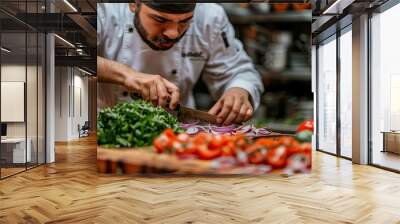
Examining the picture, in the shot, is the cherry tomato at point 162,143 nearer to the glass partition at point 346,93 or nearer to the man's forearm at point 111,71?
the man's forearm at point 111,71

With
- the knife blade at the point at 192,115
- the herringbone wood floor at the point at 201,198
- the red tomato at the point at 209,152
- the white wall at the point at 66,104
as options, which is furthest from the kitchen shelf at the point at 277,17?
the white wall at the point at 66,104

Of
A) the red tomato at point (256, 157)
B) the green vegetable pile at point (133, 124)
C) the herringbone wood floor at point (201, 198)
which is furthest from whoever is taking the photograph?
the red tomato at point (256, 157)

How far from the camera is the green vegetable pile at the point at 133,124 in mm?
5695

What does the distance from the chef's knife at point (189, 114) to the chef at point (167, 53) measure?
62 mm

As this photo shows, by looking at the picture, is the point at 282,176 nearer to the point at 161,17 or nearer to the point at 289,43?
the point at 289,43

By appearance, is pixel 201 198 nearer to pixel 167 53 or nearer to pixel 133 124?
pixel 133 124

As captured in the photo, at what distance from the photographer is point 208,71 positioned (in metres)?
→ 6.01

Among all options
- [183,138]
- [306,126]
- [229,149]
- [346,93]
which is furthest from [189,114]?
[346,93]

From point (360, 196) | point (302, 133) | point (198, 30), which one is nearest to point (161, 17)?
point (198, 30)

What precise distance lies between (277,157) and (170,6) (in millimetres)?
2825

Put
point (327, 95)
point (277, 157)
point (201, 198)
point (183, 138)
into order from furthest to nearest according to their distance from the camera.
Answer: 1. point (327, 95)
2. point (277, 157)
3. point (183, 138)
4. point (201, 198)

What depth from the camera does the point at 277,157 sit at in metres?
6.08

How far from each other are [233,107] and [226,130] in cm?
37

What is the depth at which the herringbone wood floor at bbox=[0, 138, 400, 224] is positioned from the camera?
3.75m
